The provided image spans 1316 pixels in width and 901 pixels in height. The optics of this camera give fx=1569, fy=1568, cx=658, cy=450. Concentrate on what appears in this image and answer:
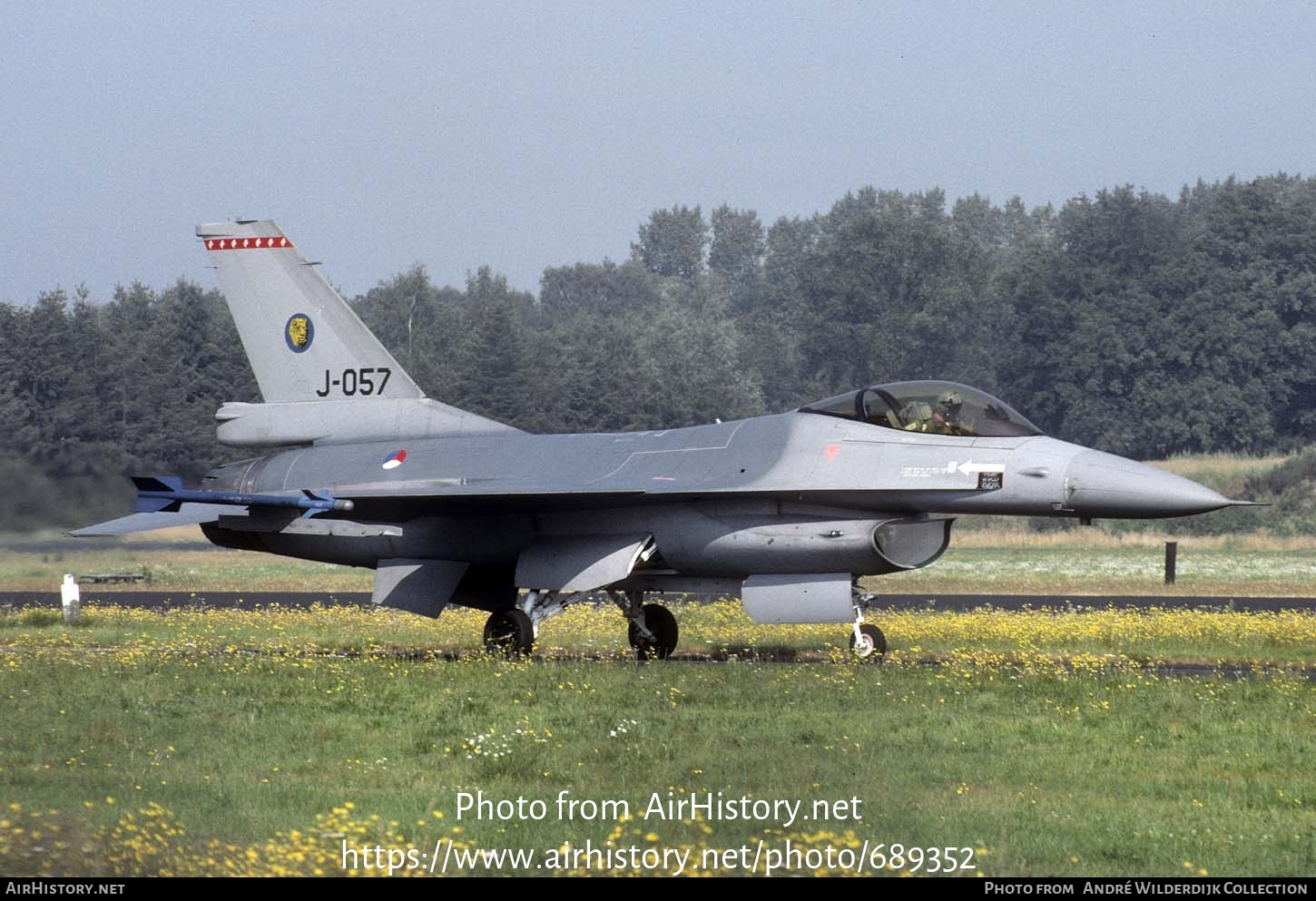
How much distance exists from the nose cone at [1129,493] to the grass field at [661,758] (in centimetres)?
151

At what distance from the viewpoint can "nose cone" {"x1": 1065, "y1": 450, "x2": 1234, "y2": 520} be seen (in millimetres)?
14117

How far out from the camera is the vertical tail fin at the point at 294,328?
716 inches

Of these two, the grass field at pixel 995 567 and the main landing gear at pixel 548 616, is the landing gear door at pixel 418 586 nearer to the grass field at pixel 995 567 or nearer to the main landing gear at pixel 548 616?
the main landing gear at pixel 548 616

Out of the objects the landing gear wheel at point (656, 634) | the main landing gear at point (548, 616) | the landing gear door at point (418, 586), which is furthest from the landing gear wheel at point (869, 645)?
the landing gear door at point (418, 586)

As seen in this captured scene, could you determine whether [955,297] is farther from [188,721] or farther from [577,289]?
[188,721]

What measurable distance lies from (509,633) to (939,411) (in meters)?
5.07

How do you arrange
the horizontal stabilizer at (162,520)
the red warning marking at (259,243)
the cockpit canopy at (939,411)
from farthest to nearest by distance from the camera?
the red warning marking at (259,243)
the horizontal stabilizer at (162,520)
the cockpit canopy at (939,411)

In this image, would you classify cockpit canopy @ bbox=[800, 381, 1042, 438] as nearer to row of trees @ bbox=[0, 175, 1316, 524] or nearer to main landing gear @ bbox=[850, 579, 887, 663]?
main landing gear @ bbox=[850, 579, 887, 663]

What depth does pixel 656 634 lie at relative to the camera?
16844 mm

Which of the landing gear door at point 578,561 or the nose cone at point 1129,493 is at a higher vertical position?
the nose cone at point 1129,493

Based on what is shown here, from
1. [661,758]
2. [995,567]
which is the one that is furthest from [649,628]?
[995,567]

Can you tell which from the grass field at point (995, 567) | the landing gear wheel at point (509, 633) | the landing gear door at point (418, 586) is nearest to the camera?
the landing gear wheel at point (509, 633)

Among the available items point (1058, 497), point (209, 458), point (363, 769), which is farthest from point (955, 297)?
point (363, 769)

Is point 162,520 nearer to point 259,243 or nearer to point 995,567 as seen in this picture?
point 259,243
